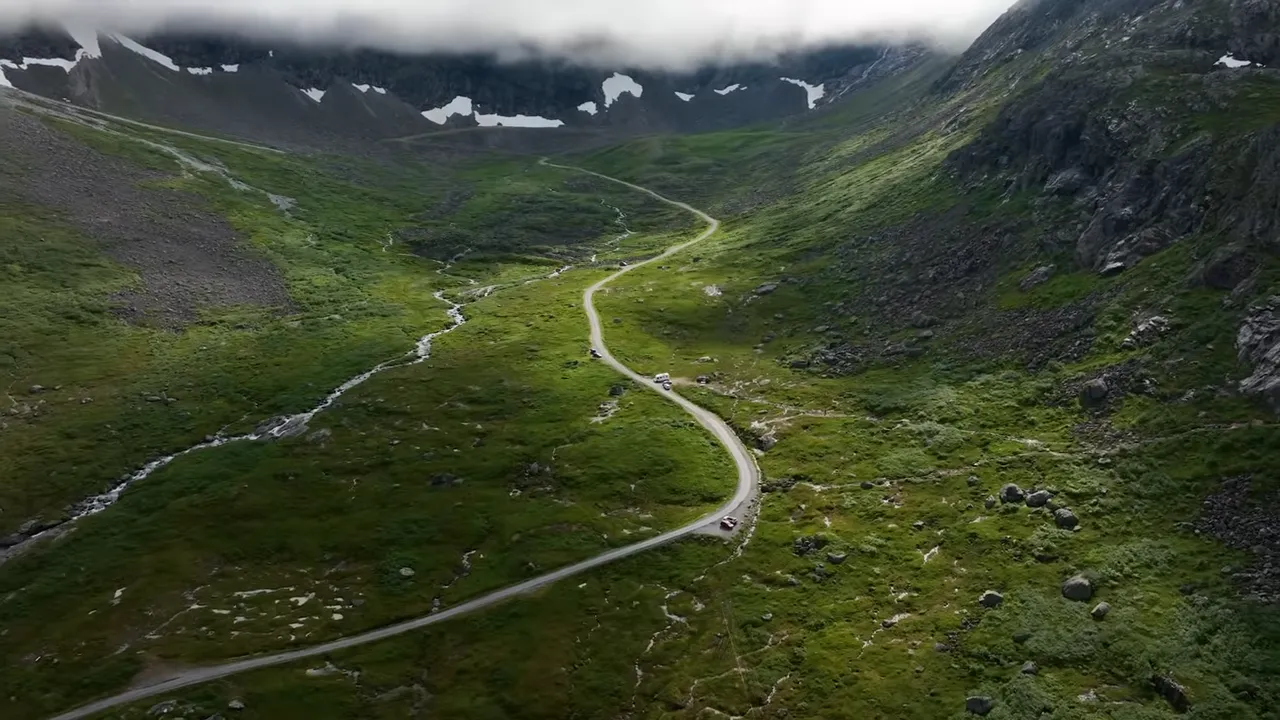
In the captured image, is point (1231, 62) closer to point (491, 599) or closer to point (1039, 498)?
point (1039, 498)

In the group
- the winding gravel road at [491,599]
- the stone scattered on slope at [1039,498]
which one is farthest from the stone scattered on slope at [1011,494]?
the winding gravel road at [491,599]

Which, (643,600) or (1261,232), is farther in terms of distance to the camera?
(1261,232)

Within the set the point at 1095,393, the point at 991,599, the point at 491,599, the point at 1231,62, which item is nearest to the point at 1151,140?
the point at 1231,62

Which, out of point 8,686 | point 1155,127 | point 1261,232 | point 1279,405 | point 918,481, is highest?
point 1155,127

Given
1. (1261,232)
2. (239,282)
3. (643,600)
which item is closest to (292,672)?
(643,600)

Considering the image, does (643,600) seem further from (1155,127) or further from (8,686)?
(1155,127)

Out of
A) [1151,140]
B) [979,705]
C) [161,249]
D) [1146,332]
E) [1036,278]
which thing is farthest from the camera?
[161,249]
